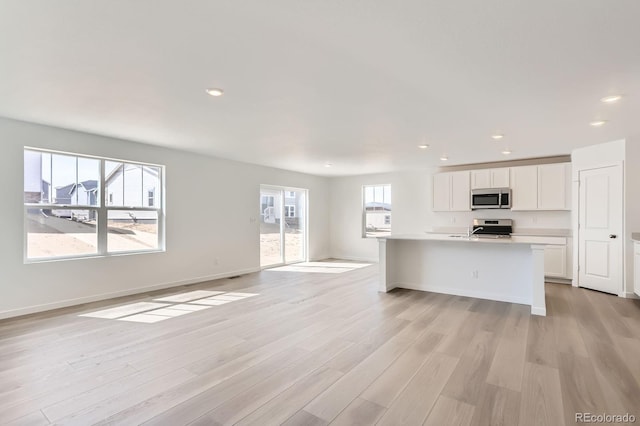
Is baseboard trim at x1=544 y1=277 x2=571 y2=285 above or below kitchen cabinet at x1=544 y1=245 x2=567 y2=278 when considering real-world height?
below

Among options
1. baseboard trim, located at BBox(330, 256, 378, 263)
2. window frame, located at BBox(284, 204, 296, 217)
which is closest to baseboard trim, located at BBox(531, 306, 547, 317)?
baseboard trim, located at BBox(330, 256, 378, 263)

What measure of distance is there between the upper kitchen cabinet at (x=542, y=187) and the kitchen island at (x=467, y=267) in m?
2.23

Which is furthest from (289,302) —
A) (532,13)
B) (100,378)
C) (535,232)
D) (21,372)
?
(535,232)

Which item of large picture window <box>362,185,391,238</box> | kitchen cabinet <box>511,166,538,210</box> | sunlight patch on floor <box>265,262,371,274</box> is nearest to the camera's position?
kitchen cabinet <box>511,166,538,210</box>

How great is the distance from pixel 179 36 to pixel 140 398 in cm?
236

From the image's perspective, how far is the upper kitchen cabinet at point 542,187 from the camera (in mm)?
5844

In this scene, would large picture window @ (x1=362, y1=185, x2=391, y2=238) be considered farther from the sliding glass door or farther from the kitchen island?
the kitchen island

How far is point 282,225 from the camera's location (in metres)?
7.77

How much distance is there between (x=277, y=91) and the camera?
2891 millimetres

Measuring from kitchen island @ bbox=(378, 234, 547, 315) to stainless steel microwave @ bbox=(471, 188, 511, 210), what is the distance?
79.7 inches

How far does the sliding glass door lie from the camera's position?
732 cm
